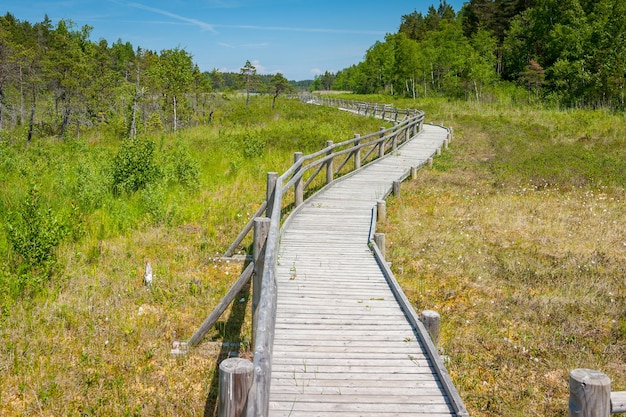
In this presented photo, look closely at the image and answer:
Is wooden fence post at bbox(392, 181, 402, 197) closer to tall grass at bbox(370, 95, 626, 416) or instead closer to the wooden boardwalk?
tall grass at bbox(370, 95, 626, 416)

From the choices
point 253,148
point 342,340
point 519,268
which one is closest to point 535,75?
point 253,148

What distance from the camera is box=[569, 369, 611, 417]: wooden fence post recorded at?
279cm


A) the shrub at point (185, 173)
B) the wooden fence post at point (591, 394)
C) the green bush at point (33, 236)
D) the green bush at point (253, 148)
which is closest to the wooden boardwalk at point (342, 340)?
the wooden fence post at point (591, 394)

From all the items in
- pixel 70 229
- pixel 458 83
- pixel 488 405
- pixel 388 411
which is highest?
pixel 458 83

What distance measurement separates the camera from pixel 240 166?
17297mm

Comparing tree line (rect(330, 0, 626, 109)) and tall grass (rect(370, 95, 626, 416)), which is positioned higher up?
tree line (rect(330, 0, 626, 109))

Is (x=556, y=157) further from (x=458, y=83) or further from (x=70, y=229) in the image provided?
(x=458, y=83)

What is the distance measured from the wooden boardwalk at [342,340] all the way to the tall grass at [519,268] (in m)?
0.78

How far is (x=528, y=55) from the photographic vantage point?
202 feet

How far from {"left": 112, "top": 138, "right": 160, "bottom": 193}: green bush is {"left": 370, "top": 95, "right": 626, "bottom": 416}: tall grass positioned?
6.92 metres

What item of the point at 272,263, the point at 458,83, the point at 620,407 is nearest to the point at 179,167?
the point at 272,263

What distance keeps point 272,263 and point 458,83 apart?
59.8m

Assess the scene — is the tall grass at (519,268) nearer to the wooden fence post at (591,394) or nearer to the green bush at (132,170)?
the wooden fence post at (591,394)

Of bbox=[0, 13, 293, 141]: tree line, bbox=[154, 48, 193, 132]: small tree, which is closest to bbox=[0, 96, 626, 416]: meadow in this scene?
bbox=[0, 13, 293, 141]: tree line
